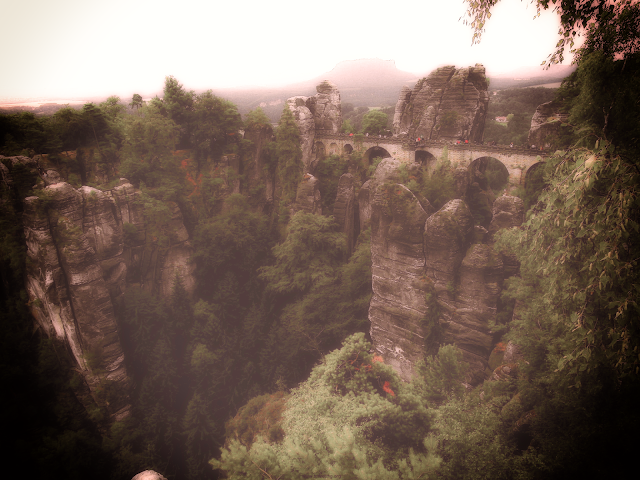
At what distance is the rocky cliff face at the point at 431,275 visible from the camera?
16.2m

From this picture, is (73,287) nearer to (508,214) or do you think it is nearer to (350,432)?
(350,432)

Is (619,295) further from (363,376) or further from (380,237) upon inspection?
(380,237)

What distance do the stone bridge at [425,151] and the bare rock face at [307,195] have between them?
260 inches

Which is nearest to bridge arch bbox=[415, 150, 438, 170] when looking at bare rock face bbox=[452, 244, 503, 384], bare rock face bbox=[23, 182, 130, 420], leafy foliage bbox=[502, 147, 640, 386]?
bare rock face bbox=[452, 244, 503, 384]

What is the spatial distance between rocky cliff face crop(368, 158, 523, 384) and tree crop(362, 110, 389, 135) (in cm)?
2039

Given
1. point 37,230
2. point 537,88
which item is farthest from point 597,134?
point 537,88

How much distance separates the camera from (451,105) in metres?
26.6

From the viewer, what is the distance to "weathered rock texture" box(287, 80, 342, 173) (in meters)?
30.1

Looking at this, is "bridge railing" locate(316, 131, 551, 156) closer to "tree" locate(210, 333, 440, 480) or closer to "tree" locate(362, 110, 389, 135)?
"tree" locate(362, 110, 389, 135)

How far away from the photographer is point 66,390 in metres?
18.4

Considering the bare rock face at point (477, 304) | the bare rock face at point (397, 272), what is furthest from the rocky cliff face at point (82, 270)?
the bare rock face at point (477, 304)

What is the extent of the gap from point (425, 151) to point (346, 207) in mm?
8882

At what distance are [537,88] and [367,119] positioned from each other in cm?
2363

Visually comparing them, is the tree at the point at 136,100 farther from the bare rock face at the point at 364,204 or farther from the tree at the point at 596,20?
the tree at the point at 596,20
